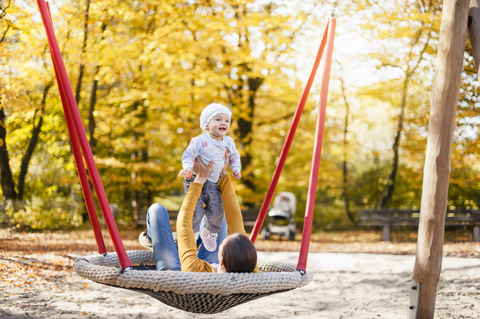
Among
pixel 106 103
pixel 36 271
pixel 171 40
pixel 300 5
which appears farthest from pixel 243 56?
pixel 36 271

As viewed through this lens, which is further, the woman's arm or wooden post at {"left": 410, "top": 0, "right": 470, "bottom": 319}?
wooden post at {"left": 410, "top": 0, "right": 470, "bottom": 319}

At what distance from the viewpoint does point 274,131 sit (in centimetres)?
921

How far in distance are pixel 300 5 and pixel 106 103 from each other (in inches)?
159

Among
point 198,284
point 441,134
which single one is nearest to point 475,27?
point 441,134

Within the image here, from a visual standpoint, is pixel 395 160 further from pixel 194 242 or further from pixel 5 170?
pixel 194 242

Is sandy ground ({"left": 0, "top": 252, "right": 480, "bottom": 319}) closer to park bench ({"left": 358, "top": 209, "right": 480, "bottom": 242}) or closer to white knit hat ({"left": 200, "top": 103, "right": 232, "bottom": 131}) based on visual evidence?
white knit hat ({"left": 200, "top": 103, "right": 232, "bottom": 131})

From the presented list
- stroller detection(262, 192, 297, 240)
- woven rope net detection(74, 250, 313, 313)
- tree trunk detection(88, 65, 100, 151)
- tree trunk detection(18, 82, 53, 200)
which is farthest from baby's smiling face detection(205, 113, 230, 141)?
stroller detection(262, 192, 297, 240)

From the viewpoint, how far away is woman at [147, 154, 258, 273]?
1.77 metres

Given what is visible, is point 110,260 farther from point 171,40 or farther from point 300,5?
point 300,5

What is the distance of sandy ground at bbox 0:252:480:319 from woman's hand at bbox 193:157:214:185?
6.14 ft

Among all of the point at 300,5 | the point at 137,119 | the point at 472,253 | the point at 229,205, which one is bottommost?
the point at 472,253

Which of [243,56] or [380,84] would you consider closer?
[243,56]

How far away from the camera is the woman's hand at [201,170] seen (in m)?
2.08

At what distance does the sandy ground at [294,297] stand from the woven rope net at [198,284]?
5.80ft
